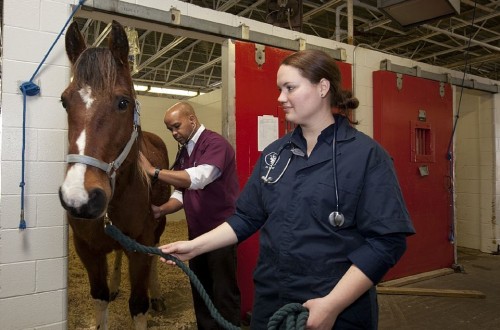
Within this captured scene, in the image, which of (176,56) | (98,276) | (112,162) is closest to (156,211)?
(98,276)

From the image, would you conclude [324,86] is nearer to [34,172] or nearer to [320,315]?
[320,315]

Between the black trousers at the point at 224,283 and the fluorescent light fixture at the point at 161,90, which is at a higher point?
the fluorescent light fixture at the point at 161,90

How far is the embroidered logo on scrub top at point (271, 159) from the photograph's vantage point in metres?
1.17

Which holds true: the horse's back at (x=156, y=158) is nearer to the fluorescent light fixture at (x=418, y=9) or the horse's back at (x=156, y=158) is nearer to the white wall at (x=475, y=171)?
the fluorescent light fixture at (x=418, y=9)

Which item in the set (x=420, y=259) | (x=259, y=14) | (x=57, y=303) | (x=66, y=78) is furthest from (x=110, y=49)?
(x=259, y=14)

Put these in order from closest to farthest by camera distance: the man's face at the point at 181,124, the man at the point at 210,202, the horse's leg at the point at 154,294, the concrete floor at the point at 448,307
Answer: the man at the point at 210,202 < the man's face at the point at 181,124 < the concrete floor at the point at 448,307 < the horse's leg at the point at 154,294

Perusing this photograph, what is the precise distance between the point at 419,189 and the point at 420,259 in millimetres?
707

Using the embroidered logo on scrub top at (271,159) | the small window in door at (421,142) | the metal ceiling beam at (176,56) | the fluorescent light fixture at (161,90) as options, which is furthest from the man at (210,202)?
the fluorescent light fixture at (161,90)

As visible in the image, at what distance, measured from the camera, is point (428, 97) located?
12.2ft

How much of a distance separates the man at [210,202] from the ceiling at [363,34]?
1.59m

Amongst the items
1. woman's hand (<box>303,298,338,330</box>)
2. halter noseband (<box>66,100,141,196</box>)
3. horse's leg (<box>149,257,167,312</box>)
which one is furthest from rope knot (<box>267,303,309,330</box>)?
horse's leg (<box>149,257,167,312</box>)

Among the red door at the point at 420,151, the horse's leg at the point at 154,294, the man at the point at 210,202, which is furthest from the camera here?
the red door at the point at 420,151

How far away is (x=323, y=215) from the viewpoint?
100cm

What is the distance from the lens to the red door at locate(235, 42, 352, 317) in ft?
8.49
